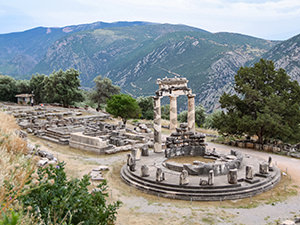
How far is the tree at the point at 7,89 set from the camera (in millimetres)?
56119

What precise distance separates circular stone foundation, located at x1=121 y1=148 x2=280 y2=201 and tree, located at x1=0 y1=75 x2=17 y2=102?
159 feet

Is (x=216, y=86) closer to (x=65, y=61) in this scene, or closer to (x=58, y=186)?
(x=58, y=186)

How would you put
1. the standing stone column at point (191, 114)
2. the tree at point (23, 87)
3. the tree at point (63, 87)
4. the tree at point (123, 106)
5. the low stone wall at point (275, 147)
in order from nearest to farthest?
the standing stone column at point (191, 114) → the low stone wall at point (275, 147) → the tree at point (123, 106) → the tree at point (63, 87) → the tree at point (23, 87)

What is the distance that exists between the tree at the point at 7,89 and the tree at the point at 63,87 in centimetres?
1015

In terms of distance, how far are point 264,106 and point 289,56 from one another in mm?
66134

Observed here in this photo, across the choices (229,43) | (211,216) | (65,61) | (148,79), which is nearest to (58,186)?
(211,216)

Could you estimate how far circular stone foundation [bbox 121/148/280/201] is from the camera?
1448 cm

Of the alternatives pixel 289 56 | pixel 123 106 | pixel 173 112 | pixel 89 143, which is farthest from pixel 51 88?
pixel 289 56

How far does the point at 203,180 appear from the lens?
48.6 ft

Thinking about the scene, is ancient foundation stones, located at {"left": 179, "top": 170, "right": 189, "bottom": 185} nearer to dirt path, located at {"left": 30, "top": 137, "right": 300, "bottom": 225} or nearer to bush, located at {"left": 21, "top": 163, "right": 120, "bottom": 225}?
dirt path, located at {"left": 30, "top": 137, "right": 300, "bottom": 225}

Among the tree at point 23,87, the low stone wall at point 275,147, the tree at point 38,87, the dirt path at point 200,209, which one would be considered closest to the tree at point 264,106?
the low stone wall at point 275,147

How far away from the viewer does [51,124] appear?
3434 centimetres

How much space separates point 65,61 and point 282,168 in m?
187

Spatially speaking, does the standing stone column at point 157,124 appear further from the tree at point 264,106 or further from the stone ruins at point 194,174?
the tree at point 264,106
